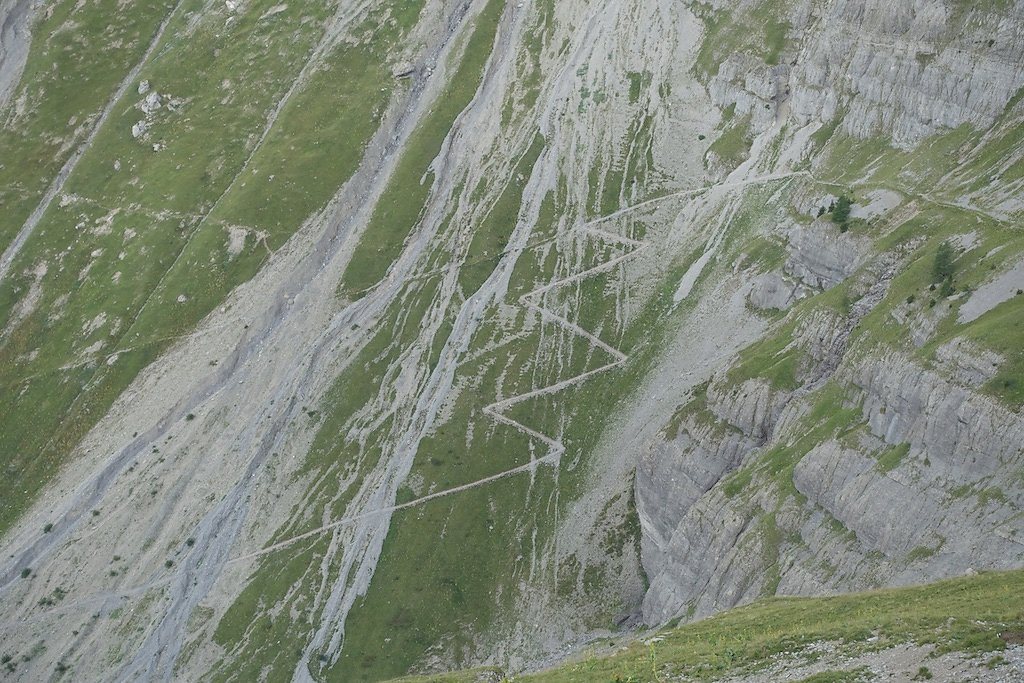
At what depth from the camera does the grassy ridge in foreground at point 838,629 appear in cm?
3934

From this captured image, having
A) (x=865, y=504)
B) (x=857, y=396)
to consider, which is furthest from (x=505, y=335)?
(x=865, y=504)

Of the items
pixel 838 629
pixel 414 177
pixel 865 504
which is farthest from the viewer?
pixel 414 177

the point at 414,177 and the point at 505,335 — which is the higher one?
the point at 414,177

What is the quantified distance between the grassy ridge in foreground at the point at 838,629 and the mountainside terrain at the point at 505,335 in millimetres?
8951

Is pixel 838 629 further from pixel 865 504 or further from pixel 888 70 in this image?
pixel 888 70

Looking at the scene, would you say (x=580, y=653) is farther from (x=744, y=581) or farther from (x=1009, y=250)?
(x=1009, y=250)

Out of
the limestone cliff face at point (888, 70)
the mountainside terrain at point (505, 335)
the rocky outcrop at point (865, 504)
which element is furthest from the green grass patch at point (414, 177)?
the rocky outcrop at point (865, 504)

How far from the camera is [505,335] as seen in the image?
106 m

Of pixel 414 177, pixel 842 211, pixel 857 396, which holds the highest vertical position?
pixel 414 177

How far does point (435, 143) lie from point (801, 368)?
62910 mm

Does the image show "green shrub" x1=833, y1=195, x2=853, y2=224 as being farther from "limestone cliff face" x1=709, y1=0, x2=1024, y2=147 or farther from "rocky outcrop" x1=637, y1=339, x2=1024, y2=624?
"rocky outcrop" x1=637, y1=339, x2=1024, y2=624

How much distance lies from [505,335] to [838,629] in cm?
6525

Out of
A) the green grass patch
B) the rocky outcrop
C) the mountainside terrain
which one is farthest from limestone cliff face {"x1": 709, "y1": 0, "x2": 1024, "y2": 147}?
the rocky outcrop

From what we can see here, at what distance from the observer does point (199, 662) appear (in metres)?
91.2
